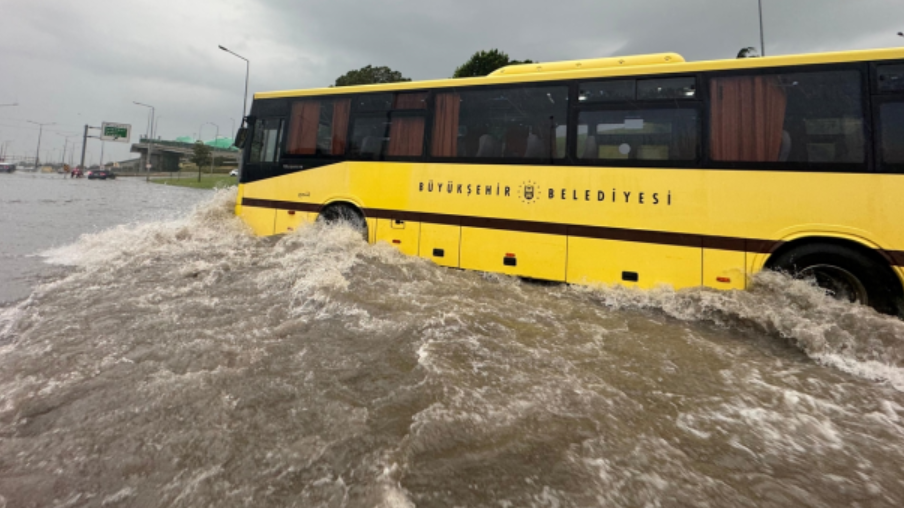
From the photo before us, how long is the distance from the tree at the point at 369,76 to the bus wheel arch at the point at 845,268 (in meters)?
35.6

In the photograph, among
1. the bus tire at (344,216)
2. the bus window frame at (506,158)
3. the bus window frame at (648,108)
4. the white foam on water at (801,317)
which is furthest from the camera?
the bus tire at (344,216)

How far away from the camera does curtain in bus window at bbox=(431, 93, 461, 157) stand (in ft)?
21.0

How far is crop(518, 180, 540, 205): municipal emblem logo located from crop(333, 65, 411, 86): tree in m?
33.5

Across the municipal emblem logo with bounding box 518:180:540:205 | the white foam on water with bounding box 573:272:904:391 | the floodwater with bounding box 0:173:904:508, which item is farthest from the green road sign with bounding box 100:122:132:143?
the white foam on water with bounding box 573:272:904:391

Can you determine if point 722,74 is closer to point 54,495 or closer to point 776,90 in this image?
point 776,90

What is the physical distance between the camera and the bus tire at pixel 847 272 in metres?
4.30

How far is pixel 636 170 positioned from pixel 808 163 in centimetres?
175

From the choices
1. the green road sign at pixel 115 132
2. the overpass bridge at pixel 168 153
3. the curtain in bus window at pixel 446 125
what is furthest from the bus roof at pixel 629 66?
the overpass bridge at pixel 168 153

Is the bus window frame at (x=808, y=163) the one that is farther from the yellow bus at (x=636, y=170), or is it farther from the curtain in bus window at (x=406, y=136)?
the curtain in bus window at (x=406, y=136)

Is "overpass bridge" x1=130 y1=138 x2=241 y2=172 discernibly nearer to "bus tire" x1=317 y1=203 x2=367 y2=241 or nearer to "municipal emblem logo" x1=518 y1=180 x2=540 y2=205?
"bus tire" x1=317 y1=203 x2=367 y2=241

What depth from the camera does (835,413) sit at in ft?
8.77

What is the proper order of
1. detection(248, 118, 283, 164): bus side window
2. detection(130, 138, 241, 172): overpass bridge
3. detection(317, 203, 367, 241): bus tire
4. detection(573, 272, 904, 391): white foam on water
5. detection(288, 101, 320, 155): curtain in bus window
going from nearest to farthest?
detection(573, 272, 904, 391): white foam on water < detection(317, 203, 367, 241): bus tire < detection(288, 101, 320, 155): curtain in bus window < detection(248, 118, 283, 164): bus side window < detection(130, 138, 241, 172): overpass bridge

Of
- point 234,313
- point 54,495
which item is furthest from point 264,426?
point 234,313

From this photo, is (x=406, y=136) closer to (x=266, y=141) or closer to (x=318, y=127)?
(x=318, y=127)
